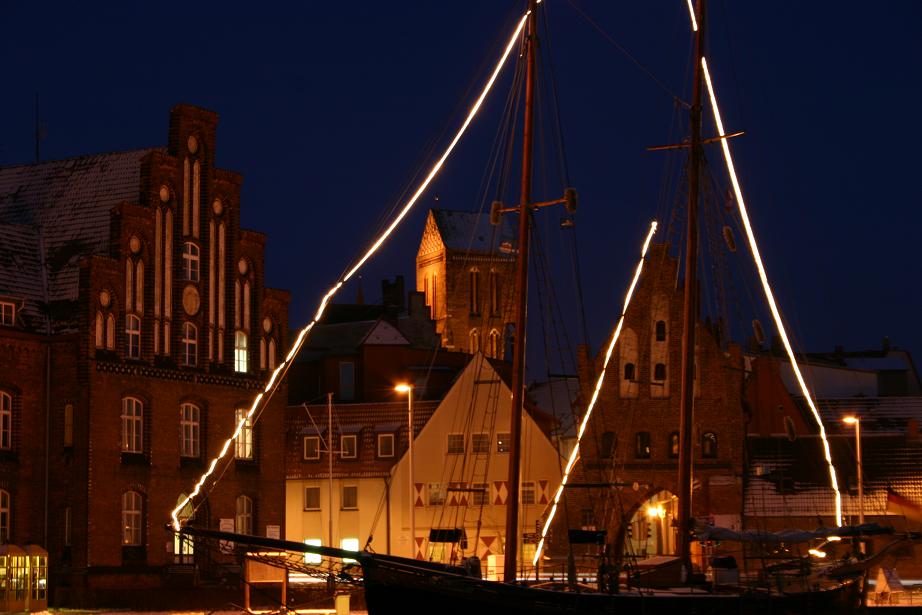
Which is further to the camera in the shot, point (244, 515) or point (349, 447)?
point (349, 447)

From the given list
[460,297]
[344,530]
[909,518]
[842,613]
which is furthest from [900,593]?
[460,297]

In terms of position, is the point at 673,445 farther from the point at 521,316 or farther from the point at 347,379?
the point at 521,316

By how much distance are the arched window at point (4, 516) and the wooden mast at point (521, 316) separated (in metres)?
25.0

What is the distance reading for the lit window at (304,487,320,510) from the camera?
3450 inches

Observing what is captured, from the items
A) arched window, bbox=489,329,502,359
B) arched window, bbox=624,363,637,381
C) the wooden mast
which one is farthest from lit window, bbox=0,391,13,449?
arched window, bbox=489,329,502,359

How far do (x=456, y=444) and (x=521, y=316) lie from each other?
38156 mm

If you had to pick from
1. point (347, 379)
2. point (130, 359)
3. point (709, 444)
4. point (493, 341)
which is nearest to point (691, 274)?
point (130, 359)

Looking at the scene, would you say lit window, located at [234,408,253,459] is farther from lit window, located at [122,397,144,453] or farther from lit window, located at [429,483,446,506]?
lit window, located at [429,483,446,506]

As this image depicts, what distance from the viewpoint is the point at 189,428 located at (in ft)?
235

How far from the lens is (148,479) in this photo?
68562 millimetres

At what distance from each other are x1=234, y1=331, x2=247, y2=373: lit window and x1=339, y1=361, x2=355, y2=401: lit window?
22.6 meters

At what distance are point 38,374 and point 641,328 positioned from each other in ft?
107

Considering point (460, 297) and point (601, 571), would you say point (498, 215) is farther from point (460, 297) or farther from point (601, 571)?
point (460, 297)

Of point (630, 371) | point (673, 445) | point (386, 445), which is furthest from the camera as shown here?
point (386, 445)
